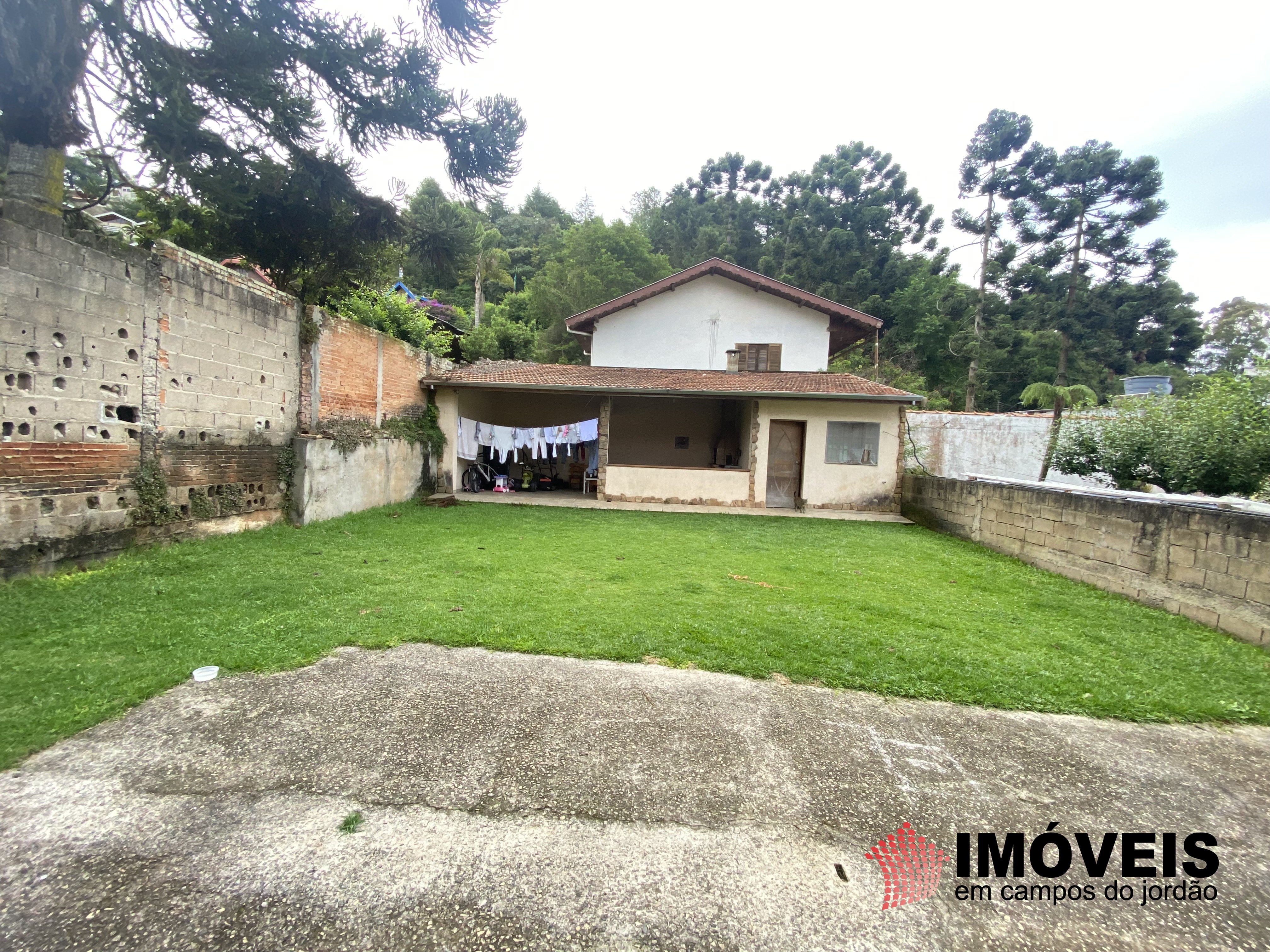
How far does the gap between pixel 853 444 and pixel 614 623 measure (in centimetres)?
876

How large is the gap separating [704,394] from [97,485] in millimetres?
8722

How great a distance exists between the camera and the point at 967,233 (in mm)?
28578

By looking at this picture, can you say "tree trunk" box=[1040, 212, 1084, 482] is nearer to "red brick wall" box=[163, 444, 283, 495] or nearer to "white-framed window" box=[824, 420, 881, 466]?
"white-framed window" box=[824, 420, 881, 466]

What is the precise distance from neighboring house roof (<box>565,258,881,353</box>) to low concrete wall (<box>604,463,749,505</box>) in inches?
180

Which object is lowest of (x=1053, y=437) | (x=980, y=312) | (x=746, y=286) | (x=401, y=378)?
(x=1053, y=437)

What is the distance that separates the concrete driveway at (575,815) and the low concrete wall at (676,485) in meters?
8.15

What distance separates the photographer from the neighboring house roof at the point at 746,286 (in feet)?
42.2

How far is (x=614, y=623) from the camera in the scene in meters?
4.05

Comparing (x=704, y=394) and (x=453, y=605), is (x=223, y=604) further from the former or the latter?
(x=704, y=394)

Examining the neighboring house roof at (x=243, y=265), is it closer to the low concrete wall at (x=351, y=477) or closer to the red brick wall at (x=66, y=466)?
the low concrete wall at (x=351, y=477)

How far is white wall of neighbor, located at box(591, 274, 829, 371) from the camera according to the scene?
13.3 m

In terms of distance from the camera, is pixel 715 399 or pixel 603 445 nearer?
pixel 603 445

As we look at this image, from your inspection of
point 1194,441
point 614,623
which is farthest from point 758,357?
point 614,623

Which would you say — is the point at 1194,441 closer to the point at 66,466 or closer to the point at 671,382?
the point at 671,382
